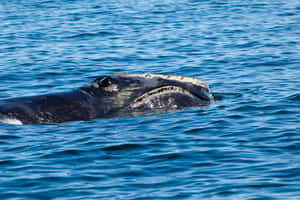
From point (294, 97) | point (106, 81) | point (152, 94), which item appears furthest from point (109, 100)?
point (294, 97)

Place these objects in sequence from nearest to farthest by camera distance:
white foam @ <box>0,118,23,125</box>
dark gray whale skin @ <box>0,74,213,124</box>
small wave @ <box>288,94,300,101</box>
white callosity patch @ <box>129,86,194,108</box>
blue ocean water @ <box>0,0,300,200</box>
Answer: blue ocean water @ <box>0,0,300,200</box>
white foam @ <box>0,118,23,125</box>
dark gray whale skin @ <box>0,74,213,124</box>
white callosity patch @ <box>129,86,194,108</box>
small wave @ <box>288,94,300,101</box>

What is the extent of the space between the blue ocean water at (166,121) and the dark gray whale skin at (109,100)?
24cm

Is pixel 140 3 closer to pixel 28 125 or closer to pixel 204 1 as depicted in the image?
pixel 204 1

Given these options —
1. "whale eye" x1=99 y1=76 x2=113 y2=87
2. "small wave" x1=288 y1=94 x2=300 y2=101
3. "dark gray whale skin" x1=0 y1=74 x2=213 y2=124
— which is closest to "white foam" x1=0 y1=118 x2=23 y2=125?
"dark gray whale skin" x1=0 y1=74 x2=213 y2=124

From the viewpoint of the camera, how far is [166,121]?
46.5 ft

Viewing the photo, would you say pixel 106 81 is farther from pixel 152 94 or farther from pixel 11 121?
pixel 11 121

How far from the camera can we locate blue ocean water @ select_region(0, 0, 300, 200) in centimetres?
1037

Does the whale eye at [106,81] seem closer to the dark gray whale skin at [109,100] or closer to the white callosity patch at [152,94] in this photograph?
the dark gray whale skin at [109,100]

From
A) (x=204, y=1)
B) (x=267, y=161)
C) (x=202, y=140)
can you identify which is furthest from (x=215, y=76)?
(x=204, y=1)

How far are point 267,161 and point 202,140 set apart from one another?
183 cm

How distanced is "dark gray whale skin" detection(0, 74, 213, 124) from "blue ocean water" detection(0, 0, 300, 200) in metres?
0.24

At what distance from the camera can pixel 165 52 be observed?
984 inches

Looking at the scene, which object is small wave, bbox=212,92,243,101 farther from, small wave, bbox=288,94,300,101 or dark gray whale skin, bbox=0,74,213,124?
dark gray whale skin, bbox=0,74,213,124

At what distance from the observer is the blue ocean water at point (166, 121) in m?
10.4
